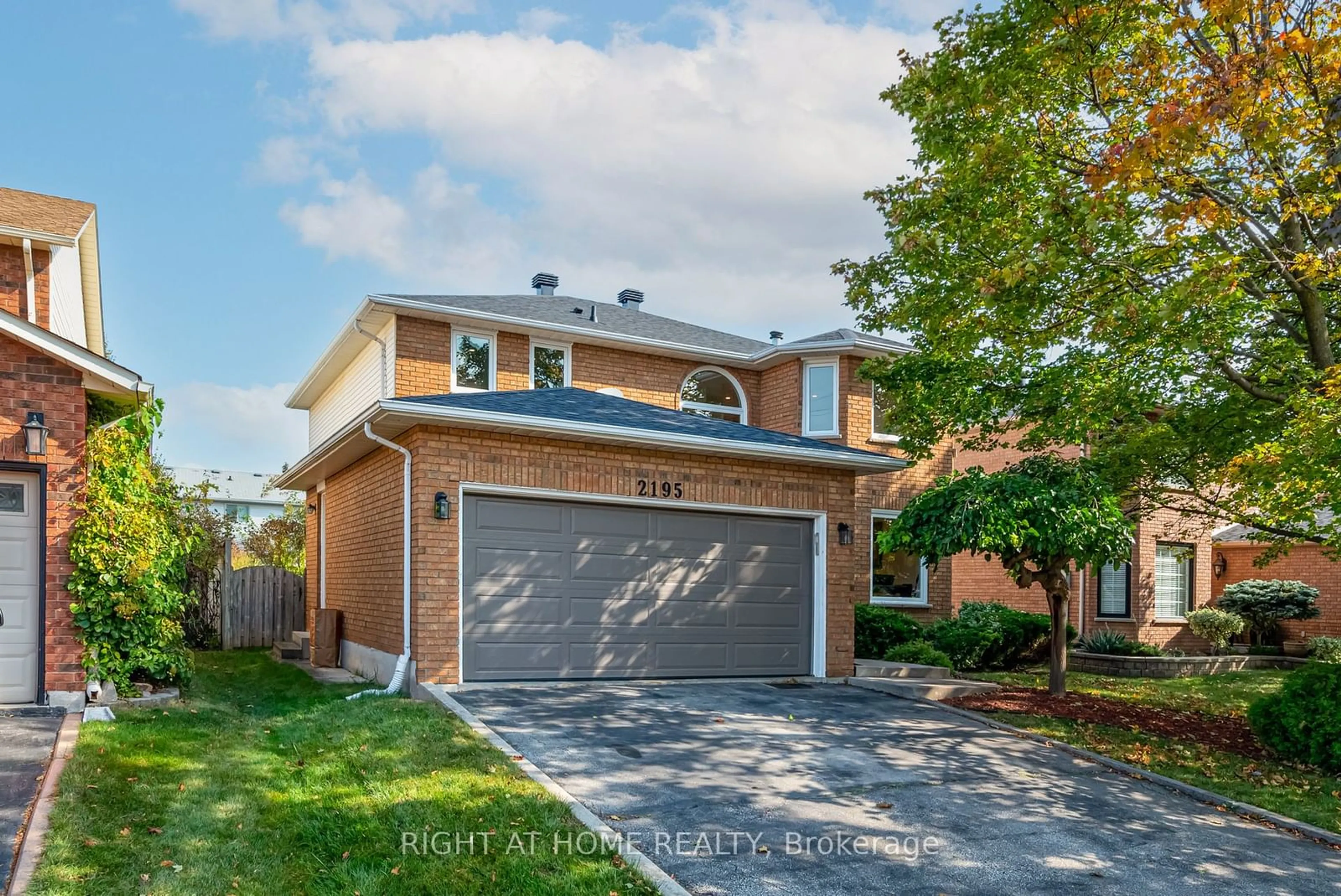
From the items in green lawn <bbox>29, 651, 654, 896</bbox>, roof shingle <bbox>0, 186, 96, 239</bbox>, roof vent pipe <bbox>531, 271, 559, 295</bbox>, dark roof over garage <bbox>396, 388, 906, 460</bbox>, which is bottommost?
green lawn <bbox>29, 651, 654, 896</bbox>

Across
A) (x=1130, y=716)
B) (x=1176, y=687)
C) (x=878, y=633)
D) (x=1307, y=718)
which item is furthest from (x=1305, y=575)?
(x=1307, y=718)

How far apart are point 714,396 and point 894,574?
5.20 metres

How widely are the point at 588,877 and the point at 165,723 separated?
572cm

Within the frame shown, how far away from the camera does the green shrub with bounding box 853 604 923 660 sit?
1502 cm

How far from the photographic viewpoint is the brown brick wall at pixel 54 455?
344 inches

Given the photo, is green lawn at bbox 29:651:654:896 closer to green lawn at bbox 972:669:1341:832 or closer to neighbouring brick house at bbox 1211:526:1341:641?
green lawn at bbox 972:669:1341:832

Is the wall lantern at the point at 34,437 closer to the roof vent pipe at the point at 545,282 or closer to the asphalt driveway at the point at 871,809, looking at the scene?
the asphalt driveway at the point at 871,809

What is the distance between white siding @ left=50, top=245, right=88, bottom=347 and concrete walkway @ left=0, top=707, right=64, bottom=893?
5304 millimetres

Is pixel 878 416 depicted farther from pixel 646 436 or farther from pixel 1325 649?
pixel 1325 649

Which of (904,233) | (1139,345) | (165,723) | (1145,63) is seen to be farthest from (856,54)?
(165,723)

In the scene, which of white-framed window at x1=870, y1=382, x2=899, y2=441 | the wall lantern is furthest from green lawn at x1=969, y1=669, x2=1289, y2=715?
the wall lantern

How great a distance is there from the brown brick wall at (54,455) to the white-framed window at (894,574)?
43.3 feet

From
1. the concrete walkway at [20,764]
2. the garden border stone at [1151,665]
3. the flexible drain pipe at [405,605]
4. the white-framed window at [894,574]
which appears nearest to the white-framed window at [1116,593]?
the garden border stone at [1151,665]

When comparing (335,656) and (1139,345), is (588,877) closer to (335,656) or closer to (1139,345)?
(1139,345)
